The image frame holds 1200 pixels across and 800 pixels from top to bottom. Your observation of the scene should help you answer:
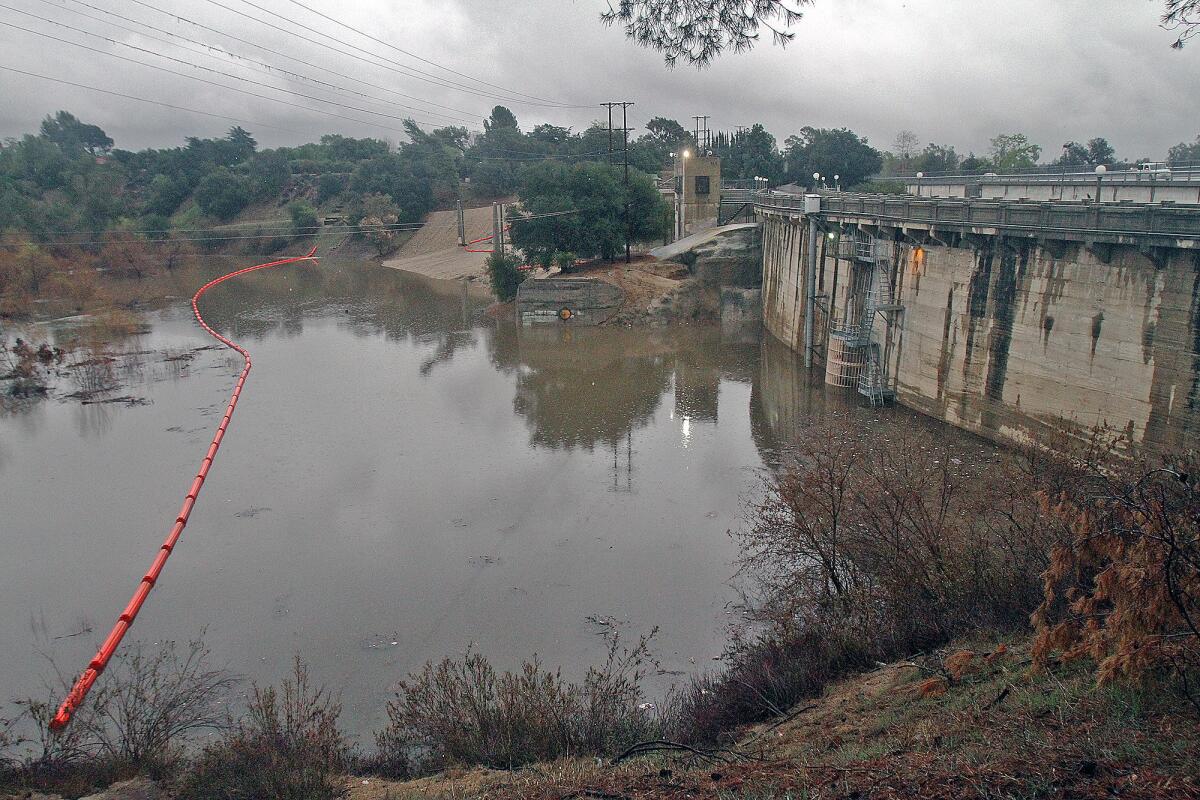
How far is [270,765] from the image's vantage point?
8.00 metres

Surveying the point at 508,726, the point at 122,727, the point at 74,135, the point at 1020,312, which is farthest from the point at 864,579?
the point at 74,135

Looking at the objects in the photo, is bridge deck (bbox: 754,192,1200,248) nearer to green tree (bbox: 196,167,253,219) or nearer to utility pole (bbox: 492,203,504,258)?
utility pole (bbox: 492,203,504,258)

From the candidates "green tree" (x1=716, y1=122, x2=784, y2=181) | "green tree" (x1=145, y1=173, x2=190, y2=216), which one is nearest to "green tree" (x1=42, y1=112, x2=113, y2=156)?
"green tree" (x1=145, y1=173, x2=190, y2=216)

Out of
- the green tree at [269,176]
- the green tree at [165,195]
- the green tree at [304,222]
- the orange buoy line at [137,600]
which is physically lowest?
the orange buoy line at [137,600]

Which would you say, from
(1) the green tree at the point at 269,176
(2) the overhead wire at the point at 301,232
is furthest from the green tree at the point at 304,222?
(1) the green tree at the point at 269,176

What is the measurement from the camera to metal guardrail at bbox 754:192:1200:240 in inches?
633

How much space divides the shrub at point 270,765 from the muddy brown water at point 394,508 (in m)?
2.17

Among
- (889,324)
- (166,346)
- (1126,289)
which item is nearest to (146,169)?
(166,346)

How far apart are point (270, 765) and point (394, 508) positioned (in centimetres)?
980

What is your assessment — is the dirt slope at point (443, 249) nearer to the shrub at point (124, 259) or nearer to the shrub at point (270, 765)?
the shrub at point (124, 259)

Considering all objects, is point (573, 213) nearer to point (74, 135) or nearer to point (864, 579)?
point (864, 579)

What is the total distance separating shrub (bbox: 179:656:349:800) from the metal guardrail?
1706 centimetres

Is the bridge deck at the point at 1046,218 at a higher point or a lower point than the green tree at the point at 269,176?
lower

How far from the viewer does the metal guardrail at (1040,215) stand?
1608 cm
